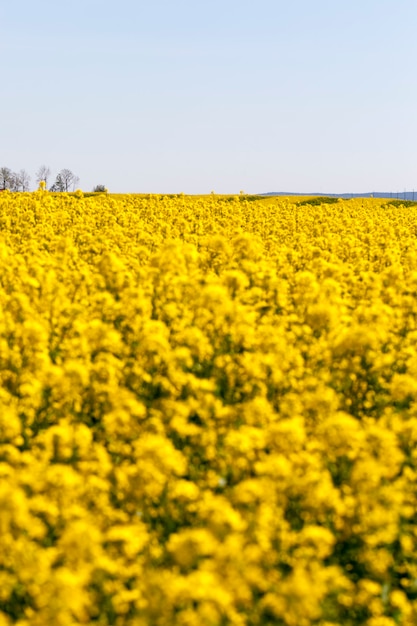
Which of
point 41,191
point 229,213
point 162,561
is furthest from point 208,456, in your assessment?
point 41,191

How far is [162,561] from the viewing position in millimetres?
4559

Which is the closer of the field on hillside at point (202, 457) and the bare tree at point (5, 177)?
the field on hillside at point (202, 457)

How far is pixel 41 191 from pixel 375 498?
93.3 ft

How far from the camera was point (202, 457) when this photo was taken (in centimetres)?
610

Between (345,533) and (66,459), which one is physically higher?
(66,459)

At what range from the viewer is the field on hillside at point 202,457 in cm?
409

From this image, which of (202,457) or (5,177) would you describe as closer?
(202,457)

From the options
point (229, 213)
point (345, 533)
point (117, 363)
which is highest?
point (229, 213)

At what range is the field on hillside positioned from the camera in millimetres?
4094

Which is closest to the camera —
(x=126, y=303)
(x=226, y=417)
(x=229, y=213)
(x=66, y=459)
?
(x=66, y=459)

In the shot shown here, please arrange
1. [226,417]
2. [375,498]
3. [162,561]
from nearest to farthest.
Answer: [162,561] → [375,498] → [226,417]

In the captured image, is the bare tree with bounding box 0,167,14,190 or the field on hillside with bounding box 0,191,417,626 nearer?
the field on hillside with bounding box 0,191,417,626

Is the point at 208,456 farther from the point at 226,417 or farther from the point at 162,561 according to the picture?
the point at 162,561

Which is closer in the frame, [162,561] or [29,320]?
[162,561]
